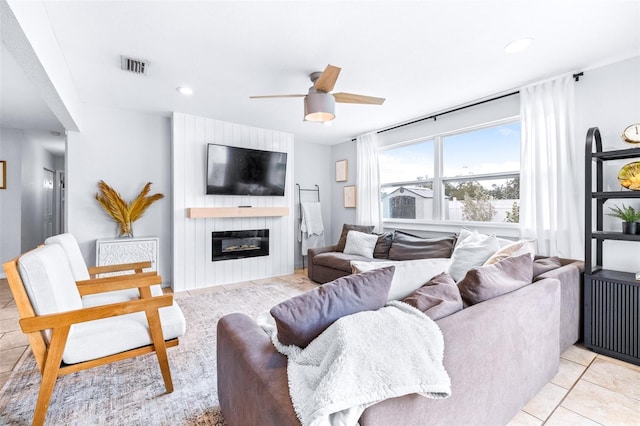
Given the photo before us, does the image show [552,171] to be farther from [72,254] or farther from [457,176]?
[72,254]

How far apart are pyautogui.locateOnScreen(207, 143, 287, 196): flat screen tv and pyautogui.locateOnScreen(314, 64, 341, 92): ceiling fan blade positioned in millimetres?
2095

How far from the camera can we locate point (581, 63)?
8.53 ft

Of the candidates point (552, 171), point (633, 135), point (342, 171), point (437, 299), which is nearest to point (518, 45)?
point (633, 135)

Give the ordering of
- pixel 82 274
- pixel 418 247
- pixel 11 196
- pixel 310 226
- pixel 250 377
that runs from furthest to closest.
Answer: pixel 310 226, pixel 11 196, pixel 418 247, pixel 82 274, pixel 250 377

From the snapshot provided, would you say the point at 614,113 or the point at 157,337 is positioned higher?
the point at 614,113

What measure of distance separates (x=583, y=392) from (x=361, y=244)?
2.73m

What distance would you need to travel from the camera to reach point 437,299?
123 centimetres

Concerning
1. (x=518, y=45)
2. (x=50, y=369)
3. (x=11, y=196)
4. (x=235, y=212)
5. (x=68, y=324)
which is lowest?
(x=50, y=369)

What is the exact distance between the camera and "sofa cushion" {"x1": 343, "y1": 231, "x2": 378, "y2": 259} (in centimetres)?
417

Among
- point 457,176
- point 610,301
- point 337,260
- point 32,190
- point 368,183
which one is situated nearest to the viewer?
point 610,301

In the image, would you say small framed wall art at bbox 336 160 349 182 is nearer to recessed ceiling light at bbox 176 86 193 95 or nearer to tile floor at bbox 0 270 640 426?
recessed ceiling light at bbox 176 86 193 95

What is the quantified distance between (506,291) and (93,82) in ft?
13.1

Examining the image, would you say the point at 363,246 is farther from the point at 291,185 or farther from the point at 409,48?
the point at 409,48

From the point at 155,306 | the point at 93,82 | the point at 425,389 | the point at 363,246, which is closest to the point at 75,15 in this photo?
the point at 93,82
